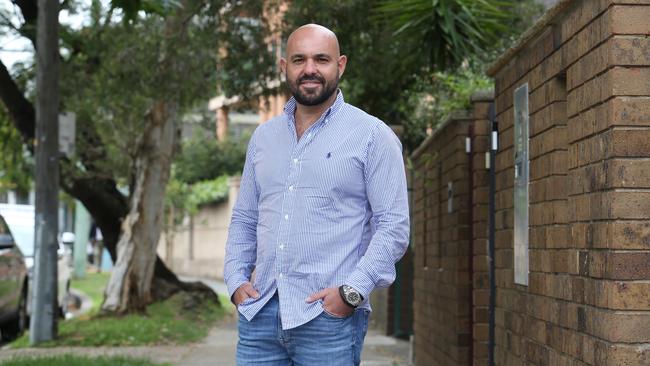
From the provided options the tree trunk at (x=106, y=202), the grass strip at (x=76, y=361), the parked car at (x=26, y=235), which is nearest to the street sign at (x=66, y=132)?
the tree trunk at (x=106, y=202)

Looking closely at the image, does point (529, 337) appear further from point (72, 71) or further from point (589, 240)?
point (72, 71)

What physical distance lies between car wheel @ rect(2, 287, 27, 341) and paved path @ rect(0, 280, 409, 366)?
225 centimetres

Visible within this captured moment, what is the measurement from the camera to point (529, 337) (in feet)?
18.5

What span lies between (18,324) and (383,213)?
11.6 metres

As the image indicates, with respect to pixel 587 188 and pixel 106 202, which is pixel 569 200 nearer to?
pixel 587 188

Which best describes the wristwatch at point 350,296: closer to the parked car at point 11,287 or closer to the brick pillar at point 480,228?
the brick pillar at point 480,228

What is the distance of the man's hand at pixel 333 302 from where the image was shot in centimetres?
375

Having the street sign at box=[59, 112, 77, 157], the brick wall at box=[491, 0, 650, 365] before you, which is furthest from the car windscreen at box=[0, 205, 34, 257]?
the brick wall at box=[491, 0, 650, 365]

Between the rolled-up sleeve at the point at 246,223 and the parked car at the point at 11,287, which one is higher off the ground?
the rolled-up sleeve at the point at 246,223

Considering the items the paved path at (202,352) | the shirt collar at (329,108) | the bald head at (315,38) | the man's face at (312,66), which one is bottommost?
the paved path at (202,352)

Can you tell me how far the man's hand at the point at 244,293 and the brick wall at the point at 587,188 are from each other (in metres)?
1.24

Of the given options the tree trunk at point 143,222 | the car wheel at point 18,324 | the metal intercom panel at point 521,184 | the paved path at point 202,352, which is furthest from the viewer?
the tree trunk at point 143,222

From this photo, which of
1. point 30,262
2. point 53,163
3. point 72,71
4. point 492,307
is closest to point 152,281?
point 30,262

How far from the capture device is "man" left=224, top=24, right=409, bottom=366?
12.4 feet
